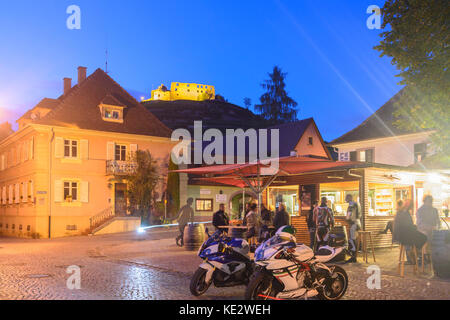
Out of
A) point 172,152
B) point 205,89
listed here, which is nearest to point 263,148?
point 172,152

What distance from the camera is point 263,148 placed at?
141ft

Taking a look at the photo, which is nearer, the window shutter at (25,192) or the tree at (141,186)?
the tree at (141,186)

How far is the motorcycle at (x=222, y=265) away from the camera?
27.8 ft

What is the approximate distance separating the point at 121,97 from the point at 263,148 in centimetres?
1300

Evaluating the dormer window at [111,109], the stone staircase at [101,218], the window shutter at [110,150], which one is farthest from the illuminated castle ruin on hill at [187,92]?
the stone staircase at [101,218]

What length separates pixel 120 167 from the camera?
33.2 meters

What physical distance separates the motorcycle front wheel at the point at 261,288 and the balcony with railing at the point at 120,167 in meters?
26.6

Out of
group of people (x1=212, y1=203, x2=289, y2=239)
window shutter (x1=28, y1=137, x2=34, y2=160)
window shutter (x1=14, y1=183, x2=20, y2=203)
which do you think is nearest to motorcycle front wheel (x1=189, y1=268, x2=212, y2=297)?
group of people (x1=212, y1=203, x2=289, y2=239)

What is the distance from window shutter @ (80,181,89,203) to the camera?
3216 cm

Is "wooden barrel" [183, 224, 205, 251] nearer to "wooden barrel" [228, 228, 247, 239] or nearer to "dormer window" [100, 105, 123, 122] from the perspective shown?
"wooden barrel" [228, 228, 247, 239]

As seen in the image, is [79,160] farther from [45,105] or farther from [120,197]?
[45,105]

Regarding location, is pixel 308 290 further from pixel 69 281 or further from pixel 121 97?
pixel 121 97

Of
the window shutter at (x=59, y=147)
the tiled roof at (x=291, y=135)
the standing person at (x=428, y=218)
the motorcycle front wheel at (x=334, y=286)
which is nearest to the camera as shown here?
A: the motorcycle front wheel at (x=334, y=286)

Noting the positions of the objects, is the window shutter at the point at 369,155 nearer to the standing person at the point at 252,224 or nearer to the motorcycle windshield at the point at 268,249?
the standing person at the point at 252,224
